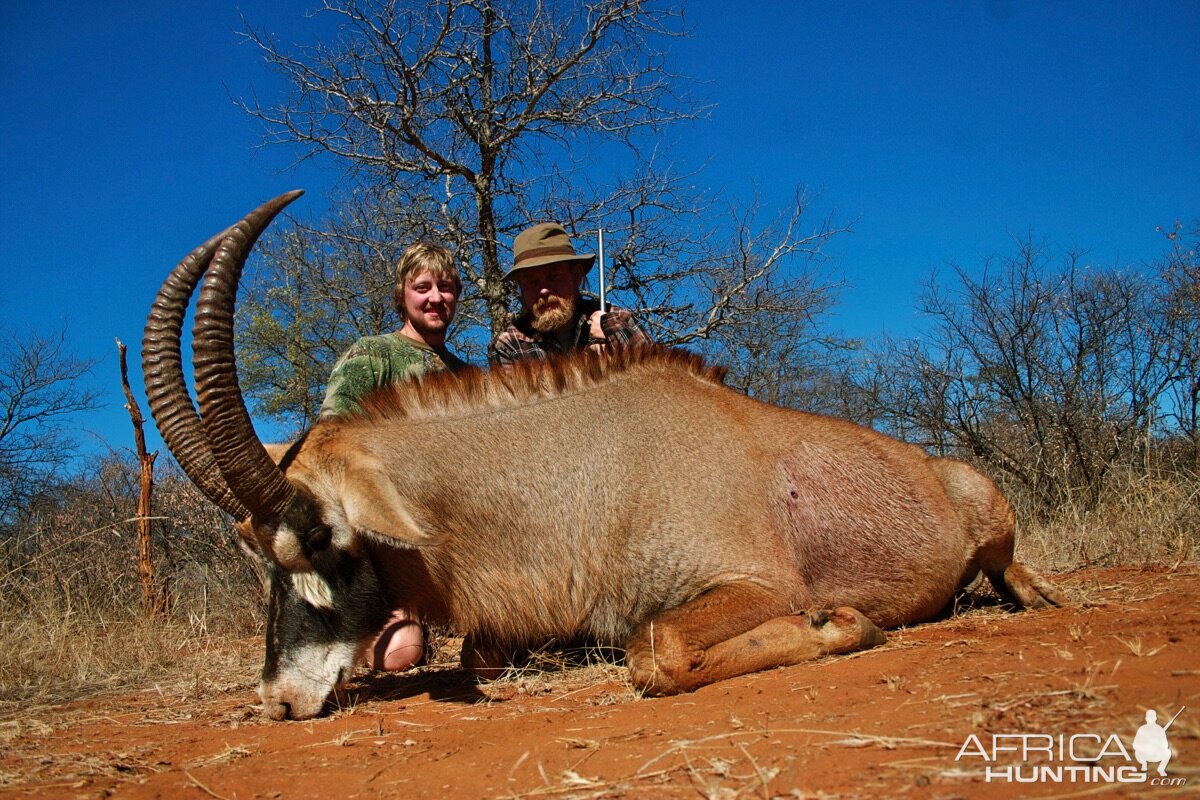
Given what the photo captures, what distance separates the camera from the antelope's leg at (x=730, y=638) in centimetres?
400

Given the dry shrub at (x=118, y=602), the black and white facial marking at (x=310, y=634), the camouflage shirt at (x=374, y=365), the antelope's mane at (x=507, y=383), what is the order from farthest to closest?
1. the dry shrub at (x=118, y=602)
2. the camouflage shirt at (x=374, y=365)
3. the antelope's mane at (x=507, y=383)
4. the black and white facial marking at (x=310, y=634)

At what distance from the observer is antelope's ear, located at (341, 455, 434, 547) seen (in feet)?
13.3

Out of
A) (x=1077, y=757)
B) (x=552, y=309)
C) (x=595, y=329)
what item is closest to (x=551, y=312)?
(x=552, y=309)

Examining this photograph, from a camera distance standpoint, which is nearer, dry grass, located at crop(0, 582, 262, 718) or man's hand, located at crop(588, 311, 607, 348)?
dry grass, located at crop(0, 582, 262, 718)

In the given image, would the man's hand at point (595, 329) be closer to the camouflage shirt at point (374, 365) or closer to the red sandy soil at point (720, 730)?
the camouflage shirt at point (374, 365)

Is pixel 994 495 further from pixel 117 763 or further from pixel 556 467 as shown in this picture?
pixel 117 763

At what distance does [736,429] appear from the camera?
511 centimetres

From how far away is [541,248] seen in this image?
279 inches

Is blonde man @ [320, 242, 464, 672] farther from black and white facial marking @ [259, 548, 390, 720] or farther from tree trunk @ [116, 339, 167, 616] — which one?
tree trunk @ [116, 339, 167, 616]

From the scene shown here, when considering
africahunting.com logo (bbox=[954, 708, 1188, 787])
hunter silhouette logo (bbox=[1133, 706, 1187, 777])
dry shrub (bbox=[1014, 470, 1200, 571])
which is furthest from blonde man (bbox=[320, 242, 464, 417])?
dry shrub (bbox=[1014, 470, 1200, 571])

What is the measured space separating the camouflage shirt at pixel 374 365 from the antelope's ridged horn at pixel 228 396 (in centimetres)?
153

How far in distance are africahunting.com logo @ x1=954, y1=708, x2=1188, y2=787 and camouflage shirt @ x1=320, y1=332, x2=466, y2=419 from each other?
438 cm

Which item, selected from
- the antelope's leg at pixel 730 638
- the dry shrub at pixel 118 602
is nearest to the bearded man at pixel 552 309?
the antelope's leg at pixel 730 638

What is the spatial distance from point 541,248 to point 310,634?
387cm
